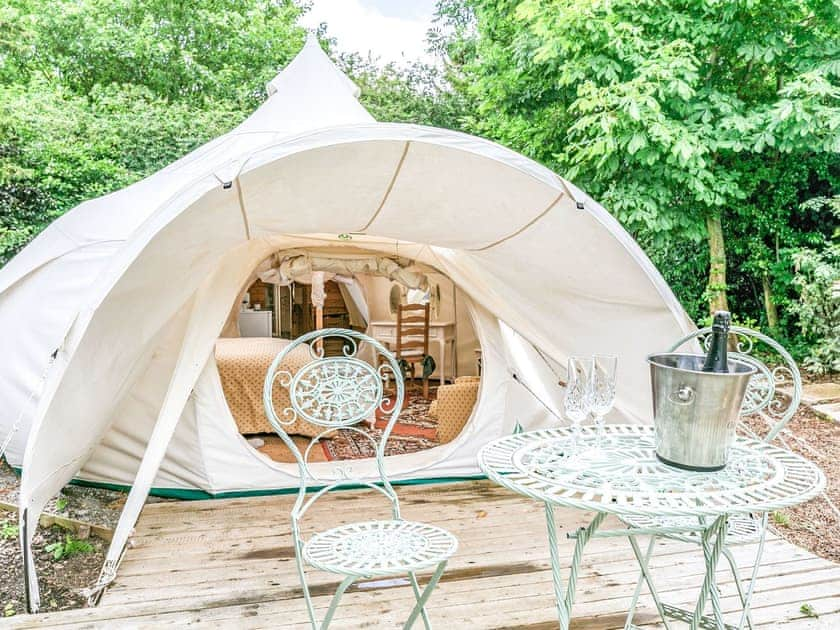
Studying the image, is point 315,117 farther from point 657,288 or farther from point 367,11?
point 367,11

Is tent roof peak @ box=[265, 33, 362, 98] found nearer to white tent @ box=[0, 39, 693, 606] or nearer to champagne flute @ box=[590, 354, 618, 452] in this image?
white tent @ box=[0, 39, 693, 606]

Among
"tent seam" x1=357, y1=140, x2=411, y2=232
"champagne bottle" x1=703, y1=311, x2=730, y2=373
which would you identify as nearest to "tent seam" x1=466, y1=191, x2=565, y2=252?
"tent seam" x1=357, y1=140, x2=411, y2=232

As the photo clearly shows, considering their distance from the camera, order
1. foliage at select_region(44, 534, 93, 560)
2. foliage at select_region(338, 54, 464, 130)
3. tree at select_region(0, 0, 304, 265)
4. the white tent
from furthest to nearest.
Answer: foliage at select_region(338, 54, 464, 130) → tree at select_region(0, 0, 304, 265) → foliage at select_region(44, 534, 93, 560) → the white tent

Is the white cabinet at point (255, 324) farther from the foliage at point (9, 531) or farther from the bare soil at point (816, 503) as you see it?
the bare soil at point (816, 503)

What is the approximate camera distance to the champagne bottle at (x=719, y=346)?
4.44 feet

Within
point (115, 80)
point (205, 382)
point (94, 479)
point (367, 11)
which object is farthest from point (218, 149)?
point (367, 11)

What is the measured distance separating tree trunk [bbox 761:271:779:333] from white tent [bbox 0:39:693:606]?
3825mm

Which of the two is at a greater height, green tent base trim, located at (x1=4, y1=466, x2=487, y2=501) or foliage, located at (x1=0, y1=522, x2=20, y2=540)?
green tent base trim, located at (x1=4, y1=466, x2=487, y2=501)

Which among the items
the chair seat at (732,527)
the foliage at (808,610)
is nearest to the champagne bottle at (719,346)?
the chair seat at (732,527)

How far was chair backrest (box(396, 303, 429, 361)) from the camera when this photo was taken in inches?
246

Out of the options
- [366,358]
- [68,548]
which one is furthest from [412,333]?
[68,548]

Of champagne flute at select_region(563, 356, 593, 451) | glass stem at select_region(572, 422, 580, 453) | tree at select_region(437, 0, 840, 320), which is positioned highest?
tree at select_region(437, 0, 840, 320)

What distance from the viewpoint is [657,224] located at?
5.70 meters

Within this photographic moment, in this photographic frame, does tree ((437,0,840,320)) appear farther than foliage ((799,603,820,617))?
Yes
